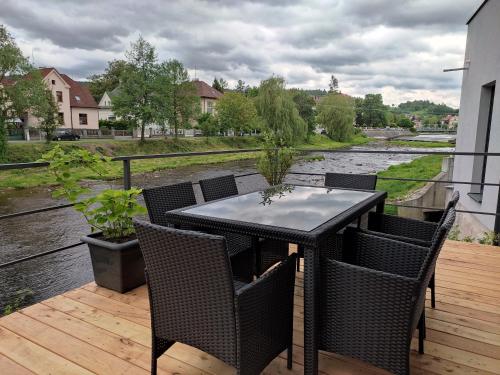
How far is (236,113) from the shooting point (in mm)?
29031

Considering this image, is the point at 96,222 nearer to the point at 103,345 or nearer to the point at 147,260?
the point at 103,345

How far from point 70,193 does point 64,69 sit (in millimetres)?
43528

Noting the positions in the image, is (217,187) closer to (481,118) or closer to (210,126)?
(481,118)

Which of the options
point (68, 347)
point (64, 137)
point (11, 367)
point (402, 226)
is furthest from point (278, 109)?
point (11, 367)

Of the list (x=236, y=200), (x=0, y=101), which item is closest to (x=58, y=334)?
(x=236, y=200)

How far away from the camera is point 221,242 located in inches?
41.9

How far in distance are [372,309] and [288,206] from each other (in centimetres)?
77

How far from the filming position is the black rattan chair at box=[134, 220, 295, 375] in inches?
44.1

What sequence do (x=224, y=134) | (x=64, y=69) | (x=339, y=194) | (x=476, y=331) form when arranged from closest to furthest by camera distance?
(x=476, y=331)
(x=339, y=194)
(x=224, y=134)
(x=64, y=69)

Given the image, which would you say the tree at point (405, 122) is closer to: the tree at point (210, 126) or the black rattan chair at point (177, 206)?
the tree at point (210, 126)

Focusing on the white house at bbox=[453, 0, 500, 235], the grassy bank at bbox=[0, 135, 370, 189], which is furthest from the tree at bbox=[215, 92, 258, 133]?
the white house at bbox=[453, 0, 500, 235]

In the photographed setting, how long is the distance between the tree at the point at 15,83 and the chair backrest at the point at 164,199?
21.8 meters

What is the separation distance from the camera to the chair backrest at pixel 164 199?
200 cm

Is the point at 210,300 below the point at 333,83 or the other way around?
below
